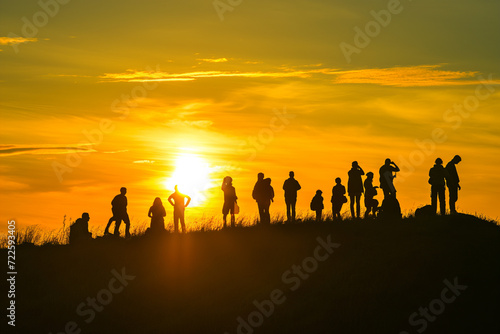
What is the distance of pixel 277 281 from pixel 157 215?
5.69m

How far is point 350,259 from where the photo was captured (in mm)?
30031

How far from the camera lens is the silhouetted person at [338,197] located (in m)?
33.2

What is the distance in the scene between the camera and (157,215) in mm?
31781

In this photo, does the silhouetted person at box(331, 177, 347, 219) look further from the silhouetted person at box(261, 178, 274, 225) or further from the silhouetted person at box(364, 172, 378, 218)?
the silhouetted person at box(261, 178, 274, 225)

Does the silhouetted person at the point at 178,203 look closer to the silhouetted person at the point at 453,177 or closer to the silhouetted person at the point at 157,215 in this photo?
the silhouetted person at the point at 157,215

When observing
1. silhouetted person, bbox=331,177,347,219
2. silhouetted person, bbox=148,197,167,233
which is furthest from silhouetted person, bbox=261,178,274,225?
silhouetted person, bbox=148,197,167,233

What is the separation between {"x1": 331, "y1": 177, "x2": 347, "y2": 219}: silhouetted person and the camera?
3319 cm

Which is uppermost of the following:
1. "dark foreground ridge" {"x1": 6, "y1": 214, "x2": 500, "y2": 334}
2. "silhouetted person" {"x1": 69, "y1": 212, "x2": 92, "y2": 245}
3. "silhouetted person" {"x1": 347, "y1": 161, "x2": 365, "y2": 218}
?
"silhouetted person" {"x1": 347, "y1": 161, "x2": 365, "y2": 218}

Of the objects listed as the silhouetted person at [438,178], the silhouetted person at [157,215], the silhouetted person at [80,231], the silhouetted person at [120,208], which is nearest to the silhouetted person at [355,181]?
the silhouetted person at [438,178]

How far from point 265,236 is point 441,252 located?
7048 millimetres

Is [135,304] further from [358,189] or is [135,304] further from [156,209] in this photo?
[358,189]

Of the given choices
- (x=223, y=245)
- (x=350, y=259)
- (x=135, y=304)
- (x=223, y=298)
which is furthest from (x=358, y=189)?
(x=135, y=304)

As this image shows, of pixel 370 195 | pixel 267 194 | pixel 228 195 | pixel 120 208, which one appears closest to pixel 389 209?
pixel 370 195

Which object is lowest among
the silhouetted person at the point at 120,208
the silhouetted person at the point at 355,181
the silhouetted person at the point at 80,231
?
the silhouetted person at the point at 80,231
